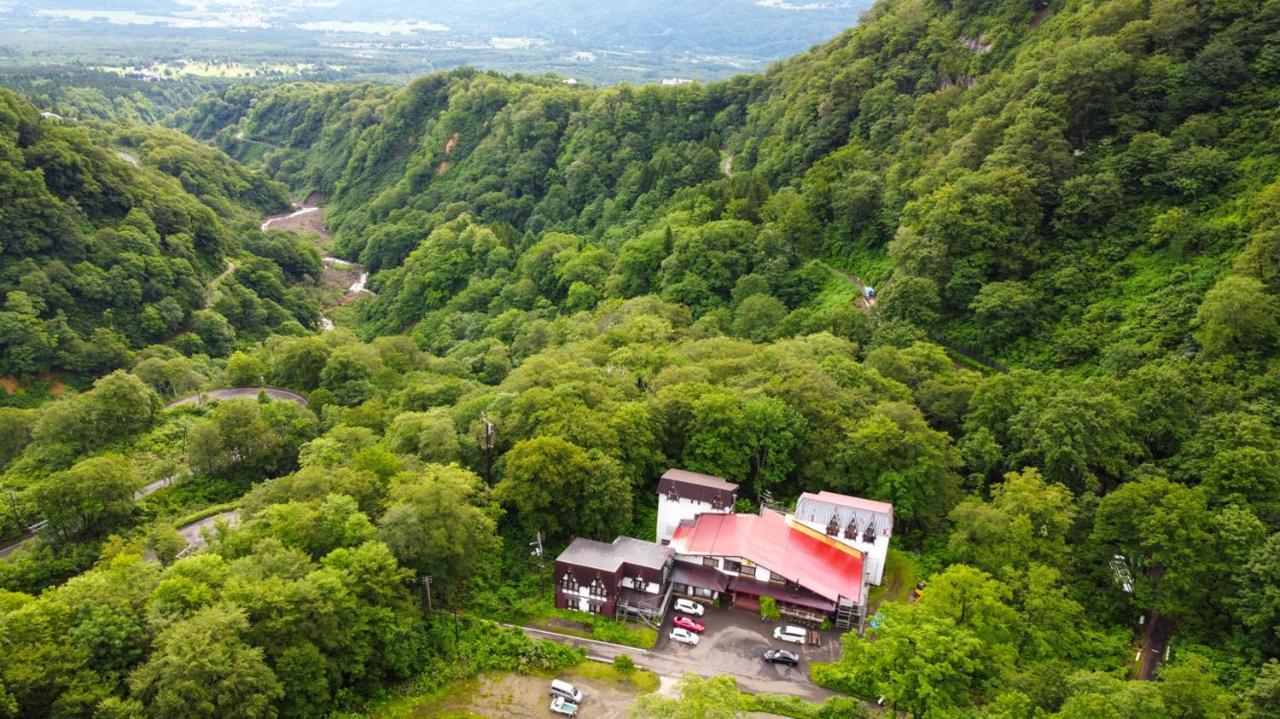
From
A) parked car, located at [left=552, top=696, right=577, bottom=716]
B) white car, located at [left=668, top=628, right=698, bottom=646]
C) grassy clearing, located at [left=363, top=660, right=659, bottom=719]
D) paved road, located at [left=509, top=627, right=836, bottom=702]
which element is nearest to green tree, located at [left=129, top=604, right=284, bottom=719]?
grassy clearing, located at [left=363, top=660, right=659, bottom=719]

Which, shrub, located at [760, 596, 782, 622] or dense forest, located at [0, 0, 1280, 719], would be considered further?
shrub, located at [760, 596, 782, 622]

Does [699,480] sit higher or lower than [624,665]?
higher

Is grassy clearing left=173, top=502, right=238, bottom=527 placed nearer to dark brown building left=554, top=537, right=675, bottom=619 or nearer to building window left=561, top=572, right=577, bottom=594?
dark brown building left=554, top=537, right=675, bottom=619

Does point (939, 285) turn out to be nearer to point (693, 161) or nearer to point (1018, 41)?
point (1018, 41)

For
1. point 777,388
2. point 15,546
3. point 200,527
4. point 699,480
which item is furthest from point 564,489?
point 15,546

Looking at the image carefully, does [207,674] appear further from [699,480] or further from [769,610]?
[699,480]

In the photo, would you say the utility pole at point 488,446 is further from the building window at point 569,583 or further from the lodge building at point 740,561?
the building window at point 569,583
